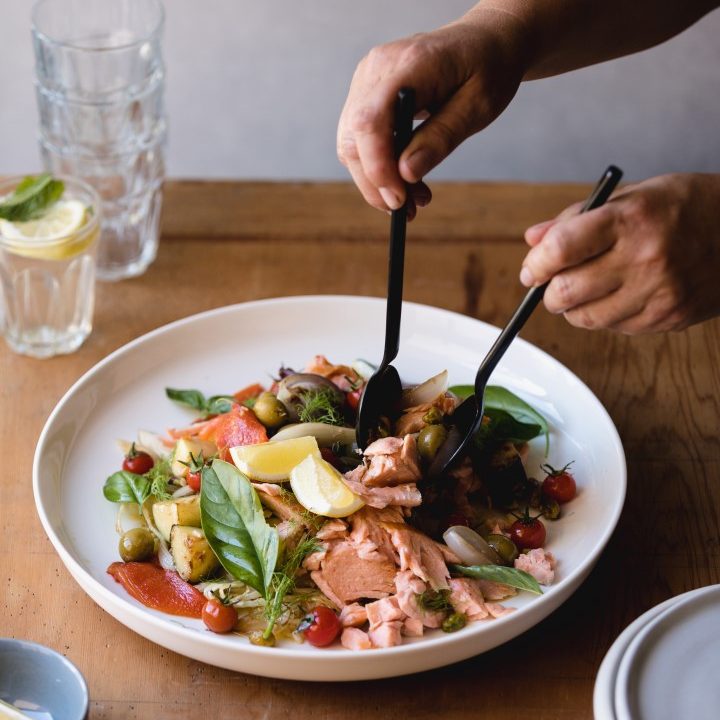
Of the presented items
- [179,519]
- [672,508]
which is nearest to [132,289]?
[179,519]

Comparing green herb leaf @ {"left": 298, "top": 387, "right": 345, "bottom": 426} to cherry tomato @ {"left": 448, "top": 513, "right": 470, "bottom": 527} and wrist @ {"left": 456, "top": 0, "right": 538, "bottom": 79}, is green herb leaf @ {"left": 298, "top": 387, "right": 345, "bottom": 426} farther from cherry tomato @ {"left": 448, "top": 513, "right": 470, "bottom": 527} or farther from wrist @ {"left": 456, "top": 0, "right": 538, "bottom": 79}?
wrist @ {"left": 456, "top": 0, "right": 538, "bottom": 79}

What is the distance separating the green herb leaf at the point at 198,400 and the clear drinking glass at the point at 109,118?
0.58 metres

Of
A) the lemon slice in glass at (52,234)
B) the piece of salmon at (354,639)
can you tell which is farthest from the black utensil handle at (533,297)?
the lemon slice in glass at (52,234)

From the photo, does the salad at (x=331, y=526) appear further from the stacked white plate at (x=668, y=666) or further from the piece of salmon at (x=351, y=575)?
the stacked white plate at (x=668, y=666)

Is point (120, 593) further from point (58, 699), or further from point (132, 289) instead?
point (132, 289)

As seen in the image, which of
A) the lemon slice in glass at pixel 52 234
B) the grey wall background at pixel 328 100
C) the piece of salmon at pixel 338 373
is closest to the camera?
the piece of salmon at pixel 338 373

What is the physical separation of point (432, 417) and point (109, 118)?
1.33 meters

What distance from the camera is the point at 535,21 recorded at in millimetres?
2012

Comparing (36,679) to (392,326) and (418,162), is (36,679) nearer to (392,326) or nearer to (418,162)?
(392,326)

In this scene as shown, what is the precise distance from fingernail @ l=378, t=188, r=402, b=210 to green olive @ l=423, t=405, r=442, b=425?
384 mm

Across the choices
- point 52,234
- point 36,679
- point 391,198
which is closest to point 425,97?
point 391,198

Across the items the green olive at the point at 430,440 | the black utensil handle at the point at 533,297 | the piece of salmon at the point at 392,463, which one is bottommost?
the green olive at the point at 430,440

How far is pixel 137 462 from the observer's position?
6.56ft

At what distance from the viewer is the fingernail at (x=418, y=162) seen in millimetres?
1745
